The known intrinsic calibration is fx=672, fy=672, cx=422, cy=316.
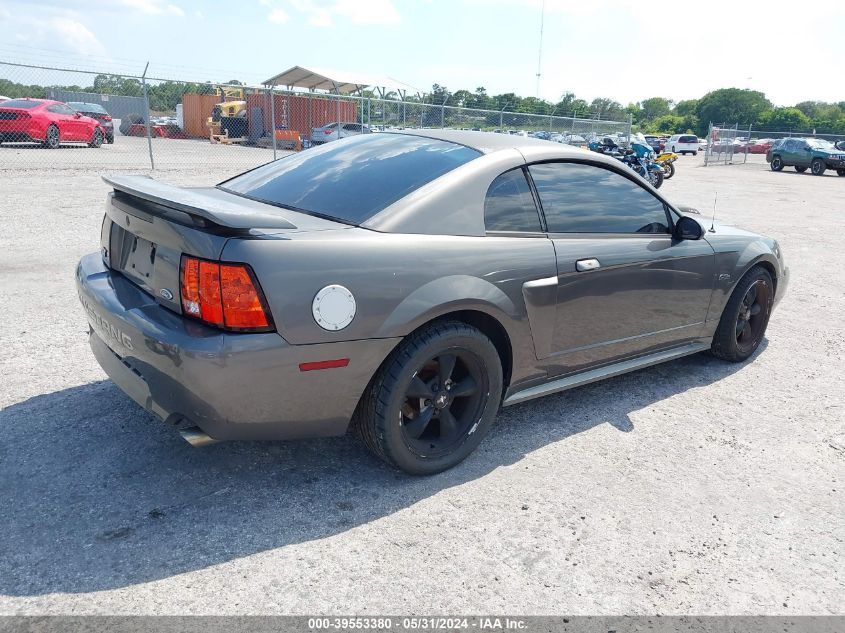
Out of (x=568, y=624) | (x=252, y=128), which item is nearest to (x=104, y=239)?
(x=568, y=624)

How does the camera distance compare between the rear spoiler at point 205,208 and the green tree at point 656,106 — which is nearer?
the rear spoiler at point 205,208

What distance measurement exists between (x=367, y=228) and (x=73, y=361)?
7.50ft

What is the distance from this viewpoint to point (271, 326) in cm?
242

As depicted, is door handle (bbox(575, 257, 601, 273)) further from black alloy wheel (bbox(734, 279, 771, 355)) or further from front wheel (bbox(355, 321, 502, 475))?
black alloy wheel (bbox(734, 279, 771, 355))

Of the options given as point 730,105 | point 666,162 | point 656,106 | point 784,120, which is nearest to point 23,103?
point 666,162

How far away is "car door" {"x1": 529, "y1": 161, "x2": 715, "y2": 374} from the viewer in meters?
3.36

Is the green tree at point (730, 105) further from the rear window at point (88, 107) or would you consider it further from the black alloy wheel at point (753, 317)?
the black alloy wheel at point (753, 317)

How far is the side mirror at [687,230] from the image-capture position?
3873 millimetres

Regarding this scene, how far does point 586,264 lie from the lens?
3363mm

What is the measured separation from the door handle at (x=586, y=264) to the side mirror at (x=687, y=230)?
2.62 feet

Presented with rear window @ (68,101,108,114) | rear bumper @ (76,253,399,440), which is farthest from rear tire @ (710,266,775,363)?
rear window @ (68,101,108,114)

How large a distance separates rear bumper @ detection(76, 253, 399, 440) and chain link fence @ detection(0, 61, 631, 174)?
12406 mm

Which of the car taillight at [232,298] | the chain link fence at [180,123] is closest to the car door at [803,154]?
the chain link fence at [180,123]

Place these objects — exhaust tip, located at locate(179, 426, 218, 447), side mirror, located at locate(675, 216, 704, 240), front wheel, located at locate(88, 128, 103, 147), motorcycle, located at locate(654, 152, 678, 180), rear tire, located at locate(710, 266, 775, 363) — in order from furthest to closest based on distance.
A: motorcycle, located at locate(654, 152, 678, 180) → front wheel, located at locate(88, 128, 103, 147) → rear tire, located at locate(710, 266, 775, 363) → side mirror, located at locate(675, 216, 704, 240) → exhaust tip, located at locate(179, 426, 218, 447)
